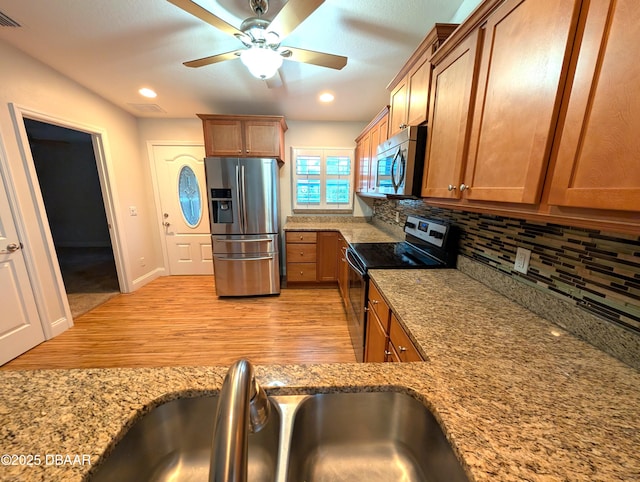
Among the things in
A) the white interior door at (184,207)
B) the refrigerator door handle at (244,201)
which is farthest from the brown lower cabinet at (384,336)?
the white interior door at (184,207)

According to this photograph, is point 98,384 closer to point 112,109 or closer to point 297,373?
point 297,373

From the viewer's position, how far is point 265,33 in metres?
1.44

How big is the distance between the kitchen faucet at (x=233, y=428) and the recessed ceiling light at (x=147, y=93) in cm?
338

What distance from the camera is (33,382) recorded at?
610 mm

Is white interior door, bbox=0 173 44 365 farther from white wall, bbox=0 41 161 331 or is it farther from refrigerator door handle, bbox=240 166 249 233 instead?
refrigerator door handle, bbox=240 166 249 233

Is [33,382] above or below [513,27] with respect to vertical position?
below

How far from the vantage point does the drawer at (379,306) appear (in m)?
1.26

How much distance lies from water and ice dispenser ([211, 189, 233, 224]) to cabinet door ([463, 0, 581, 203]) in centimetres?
262

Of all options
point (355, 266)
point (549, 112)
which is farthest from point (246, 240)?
point (549, 112)

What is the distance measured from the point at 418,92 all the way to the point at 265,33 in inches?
41.0

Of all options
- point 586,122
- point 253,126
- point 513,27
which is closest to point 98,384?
point 586,122

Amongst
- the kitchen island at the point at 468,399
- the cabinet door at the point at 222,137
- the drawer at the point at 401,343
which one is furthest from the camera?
the cabinet door at the point at 222,137

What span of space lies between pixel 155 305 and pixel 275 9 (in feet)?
10.6

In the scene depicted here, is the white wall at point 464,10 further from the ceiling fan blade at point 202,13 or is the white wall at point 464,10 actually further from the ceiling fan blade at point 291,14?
the ceiling fan blade at point 202,13
